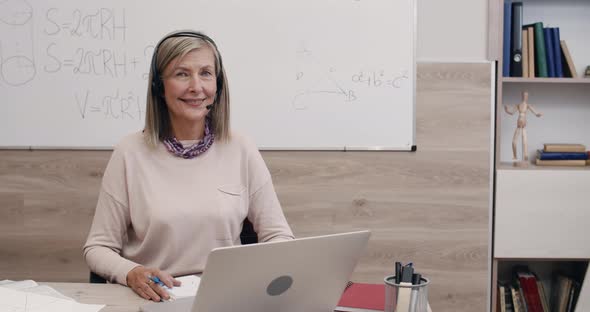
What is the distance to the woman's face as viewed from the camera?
166cm

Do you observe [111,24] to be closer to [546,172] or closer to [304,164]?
[304,164]

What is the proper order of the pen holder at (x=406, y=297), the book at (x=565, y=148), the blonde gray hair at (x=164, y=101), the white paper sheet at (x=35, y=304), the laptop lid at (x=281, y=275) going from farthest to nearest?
1. the book at (x=565, y=148)
2. the blonde gray hair at (x=164, y=101)
3. the white paper sheet at (x=35, y=304)
4. the pen holder at (x=406, y=297)
5. the laptop lid at (x=281, y=275)

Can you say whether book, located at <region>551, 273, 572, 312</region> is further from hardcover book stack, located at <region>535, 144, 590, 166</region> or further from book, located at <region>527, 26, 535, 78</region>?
book, located at <region>527, 26, 535, 78</region>

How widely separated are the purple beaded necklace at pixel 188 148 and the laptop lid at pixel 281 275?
2.26ft

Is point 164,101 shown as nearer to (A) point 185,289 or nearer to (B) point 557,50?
(A) point 185,289

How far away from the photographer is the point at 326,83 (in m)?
2.55

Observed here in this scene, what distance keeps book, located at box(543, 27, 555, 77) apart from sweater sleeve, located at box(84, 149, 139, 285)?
1.93 m

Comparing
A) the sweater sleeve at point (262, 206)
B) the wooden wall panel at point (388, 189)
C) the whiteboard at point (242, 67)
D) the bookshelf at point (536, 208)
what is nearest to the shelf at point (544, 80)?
the bookshelf at point (536, 208)

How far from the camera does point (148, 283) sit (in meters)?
1.30

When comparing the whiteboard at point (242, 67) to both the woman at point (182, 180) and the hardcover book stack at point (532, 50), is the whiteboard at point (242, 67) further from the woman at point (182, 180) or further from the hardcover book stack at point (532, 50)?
the woman at point (182, 180)

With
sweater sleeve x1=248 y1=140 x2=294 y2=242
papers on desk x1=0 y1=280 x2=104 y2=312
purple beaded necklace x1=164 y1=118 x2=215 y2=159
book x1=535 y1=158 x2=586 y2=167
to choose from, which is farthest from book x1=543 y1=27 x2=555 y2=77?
papers on desk x1=0 y1=280 x2=104 y2=312

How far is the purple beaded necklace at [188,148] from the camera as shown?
167 centimetres

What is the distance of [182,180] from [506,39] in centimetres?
165

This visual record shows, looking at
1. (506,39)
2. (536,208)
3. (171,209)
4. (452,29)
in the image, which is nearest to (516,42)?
(506,39)
